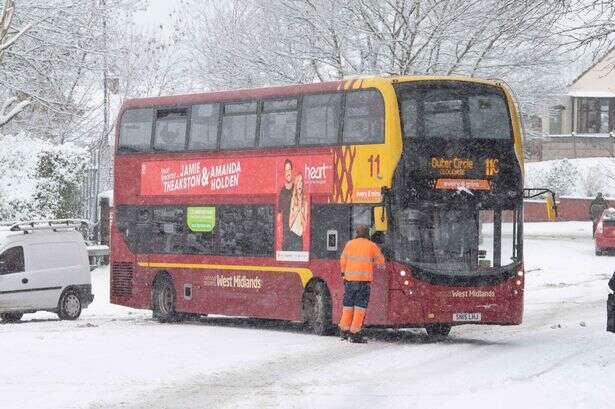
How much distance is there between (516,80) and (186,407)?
34.7 meters

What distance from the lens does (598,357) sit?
59.1 feet

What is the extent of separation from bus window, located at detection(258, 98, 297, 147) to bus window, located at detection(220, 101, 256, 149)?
315mm

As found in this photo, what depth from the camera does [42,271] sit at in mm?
31078

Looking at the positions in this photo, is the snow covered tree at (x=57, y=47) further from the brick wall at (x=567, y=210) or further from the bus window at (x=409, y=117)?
the brick wall at (x=567, y=210)

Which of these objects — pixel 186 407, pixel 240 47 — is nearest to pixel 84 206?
pixel 240 47

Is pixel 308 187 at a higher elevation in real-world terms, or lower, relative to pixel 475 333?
higher

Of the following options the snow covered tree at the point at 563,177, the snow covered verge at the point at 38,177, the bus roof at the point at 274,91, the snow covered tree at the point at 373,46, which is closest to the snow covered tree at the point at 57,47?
the snow covered verge at the point at 38,177

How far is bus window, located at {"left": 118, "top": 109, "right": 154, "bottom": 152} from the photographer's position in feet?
91.3

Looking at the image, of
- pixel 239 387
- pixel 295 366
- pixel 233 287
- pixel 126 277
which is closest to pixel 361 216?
pixel 233 287

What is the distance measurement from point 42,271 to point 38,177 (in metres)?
11.5

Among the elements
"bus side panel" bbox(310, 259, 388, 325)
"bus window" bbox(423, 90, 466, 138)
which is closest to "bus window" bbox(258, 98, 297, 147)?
"bus side panel" bbox(310, 259, 388, 325)

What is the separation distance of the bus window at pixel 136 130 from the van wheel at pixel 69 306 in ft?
14.0

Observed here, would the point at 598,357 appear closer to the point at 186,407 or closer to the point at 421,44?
the point at 186,407

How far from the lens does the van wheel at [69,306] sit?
31078 millimetres
